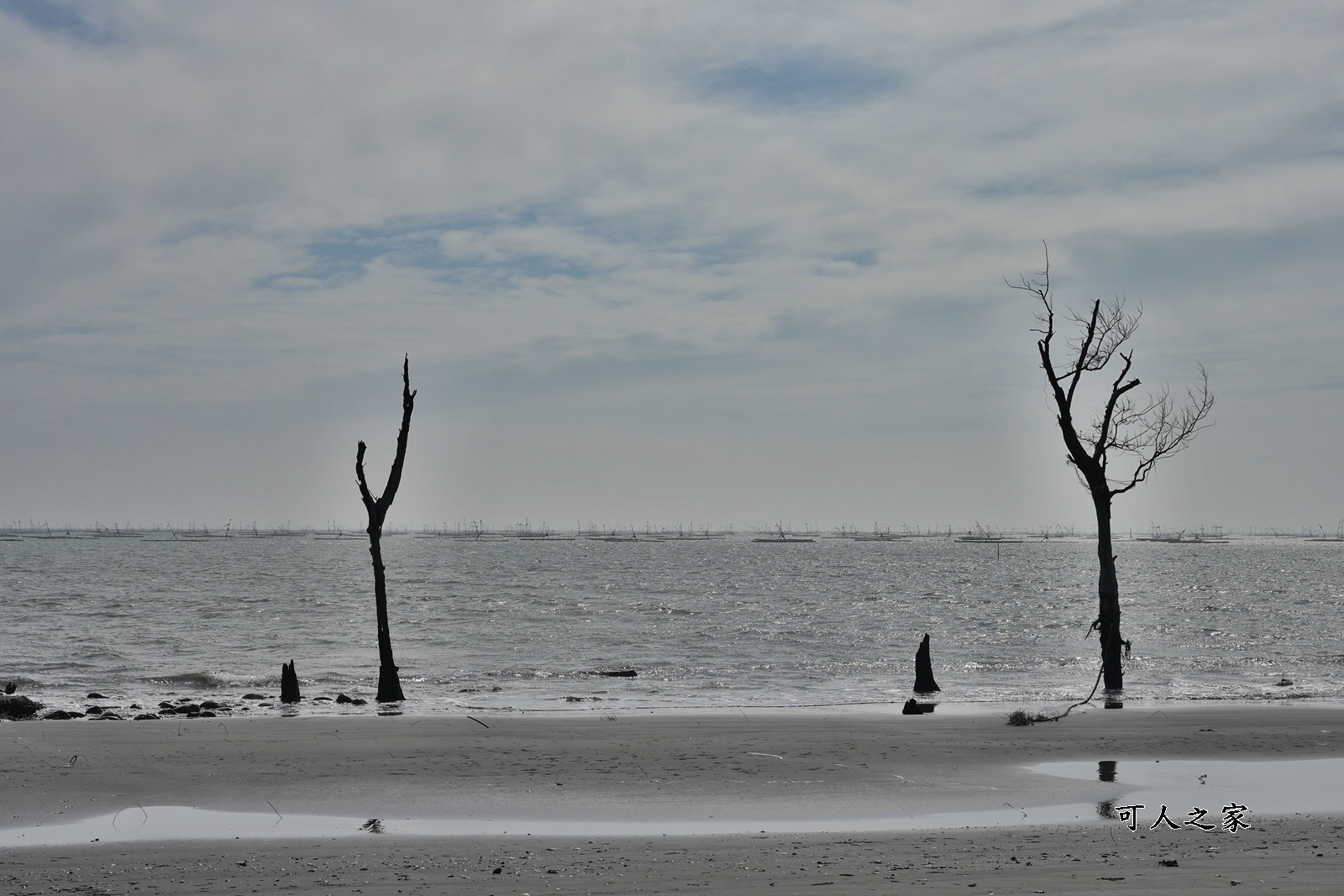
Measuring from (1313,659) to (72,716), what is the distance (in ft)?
131

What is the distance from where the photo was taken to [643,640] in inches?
1791

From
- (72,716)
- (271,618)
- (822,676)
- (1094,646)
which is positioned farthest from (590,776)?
(271,618)

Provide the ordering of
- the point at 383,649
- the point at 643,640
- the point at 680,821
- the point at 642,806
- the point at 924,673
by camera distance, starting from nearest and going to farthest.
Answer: the point at 680,821 < the point at 642,806 < the point at 383,649 < the point at 924,673 < the point at 643,640

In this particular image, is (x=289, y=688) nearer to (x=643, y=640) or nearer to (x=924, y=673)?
(x=924, y=673)

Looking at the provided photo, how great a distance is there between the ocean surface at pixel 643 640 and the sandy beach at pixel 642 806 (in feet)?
20.3

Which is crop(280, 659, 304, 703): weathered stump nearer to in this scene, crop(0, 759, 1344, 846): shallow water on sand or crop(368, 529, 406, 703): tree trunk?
crop(368, 529, 406, 703): tree trunk

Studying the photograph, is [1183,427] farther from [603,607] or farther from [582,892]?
[603,607]

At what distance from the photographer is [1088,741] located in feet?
57.5

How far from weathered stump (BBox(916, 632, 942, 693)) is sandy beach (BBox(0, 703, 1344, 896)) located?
246 inches

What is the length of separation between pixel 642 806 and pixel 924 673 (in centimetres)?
1646

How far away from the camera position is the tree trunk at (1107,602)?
21984 mm

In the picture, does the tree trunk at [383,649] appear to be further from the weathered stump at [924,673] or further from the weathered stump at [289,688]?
the weathered stump at [924,673]

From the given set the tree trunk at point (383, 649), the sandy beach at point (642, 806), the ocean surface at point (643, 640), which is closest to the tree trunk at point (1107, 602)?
the ocean surface at point (643, 640)

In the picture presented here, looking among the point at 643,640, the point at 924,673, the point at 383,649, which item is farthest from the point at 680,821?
the point at 643,640
